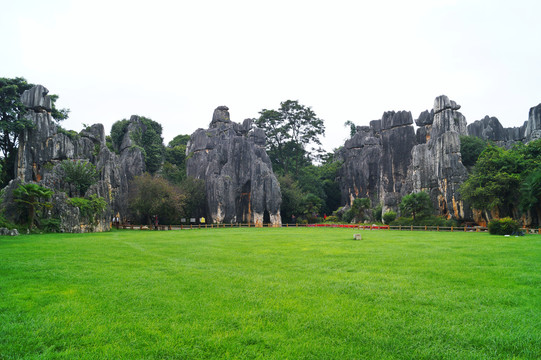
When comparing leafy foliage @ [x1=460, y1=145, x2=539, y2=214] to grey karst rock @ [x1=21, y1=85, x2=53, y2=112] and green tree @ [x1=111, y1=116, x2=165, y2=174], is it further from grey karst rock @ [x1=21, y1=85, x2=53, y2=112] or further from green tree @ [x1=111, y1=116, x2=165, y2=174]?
grey karst rock @ [x1=21, y1=85, x2=53, y2=112]

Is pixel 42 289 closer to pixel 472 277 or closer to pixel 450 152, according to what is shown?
pixel 472 277

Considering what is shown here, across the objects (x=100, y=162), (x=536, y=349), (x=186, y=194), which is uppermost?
(x=100, y=162)

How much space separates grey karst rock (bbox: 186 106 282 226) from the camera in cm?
3966

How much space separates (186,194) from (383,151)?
28026 millimetres

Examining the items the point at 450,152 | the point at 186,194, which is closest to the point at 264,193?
the point at 186,194

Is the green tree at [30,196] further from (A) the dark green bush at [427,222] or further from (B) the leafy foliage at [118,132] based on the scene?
(A) the dark green bush at [427,222]

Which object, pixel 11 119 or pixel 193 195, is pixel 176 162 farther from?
pixel 11 119

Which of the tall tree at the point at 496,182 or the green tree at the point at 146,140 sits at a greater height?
the green tree at the point at 146,140

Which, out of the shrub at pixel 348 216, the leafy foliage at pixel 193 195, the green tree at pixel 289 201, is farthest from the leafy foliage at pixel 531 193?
the leafy foliage at pixel 193 195

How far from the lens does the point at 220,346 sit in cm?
376

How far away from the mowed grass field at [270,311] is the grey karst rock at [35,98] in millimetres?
32676

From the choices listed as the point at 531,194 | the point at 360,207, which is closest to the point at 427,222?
the point at 531,194

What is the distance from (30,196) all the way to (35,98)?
19999mm

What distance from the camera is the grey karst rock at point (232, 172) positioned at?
39656 mm
